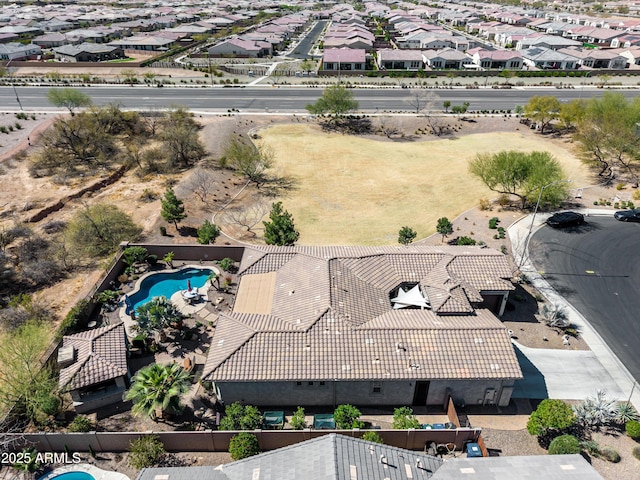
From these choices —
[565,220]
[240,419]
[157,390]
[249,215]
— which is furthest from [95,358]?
[565,220]

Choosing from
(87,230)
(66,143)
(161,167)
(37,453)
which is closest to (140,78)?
(66,143)

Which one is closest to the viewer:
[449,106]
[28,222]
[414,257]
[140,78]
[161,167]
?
[414,257]

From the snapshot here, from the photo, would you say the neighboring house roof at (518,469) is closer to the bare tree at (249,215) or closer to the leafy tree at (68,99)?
the bare tree at (249,215)

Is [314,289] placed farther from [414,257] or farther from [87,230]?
[87,230]

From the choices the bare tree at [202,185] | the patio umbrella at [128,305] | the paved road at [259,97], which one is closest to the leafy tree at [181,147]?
the bare tree at [202,185]

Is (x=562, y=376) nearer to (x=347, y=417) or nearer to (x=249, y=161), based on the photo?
(x=347, y=417)

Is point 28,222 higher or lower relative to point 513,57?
lower
